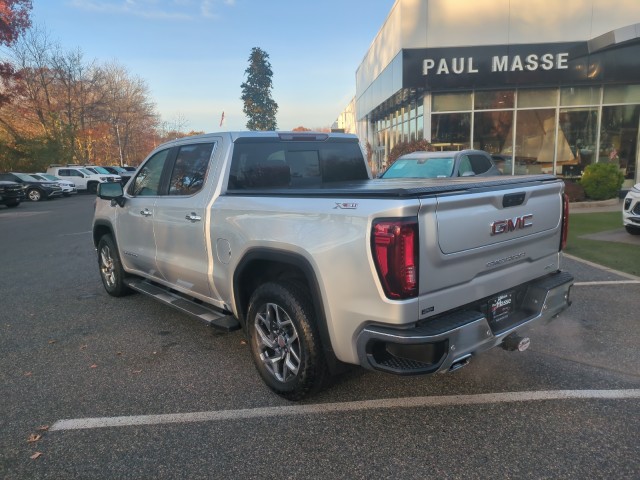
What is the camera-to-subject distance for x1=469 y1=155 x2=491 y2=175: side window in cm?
1020

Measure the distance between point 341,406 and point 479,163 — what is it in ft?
27.4

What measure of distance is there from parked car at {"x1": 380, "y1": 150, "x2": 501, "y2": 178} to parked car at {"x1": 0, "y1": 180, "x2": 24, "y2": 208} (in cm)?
1879

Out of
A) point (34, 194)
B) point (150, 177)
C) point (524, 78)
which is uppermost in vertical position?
point (524, 78)

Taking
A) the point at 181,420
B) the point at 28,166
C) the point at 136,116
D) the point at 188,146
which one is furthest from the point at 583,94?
the point at 136,116

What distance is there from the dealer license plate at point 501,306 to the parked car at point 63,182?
2941 centimetres

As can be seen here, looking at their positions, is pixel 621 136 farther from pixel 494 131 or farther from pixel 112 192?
pixel 112 192

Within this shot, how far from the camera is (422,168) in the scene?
32.8 ft

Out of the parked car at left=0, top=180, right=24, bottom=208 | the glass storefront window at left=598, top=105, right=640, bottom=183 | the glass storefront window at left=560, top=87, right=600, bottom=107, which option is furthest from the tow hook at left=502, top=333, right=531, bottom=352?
the parked car at left=0, top=180, right=24, bottom=208

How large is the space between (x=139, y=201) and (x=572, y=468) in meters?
4.47

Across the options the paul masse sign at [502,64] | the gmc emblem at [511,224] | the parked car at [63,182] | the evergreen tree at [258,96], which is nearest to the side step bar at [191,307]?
the gmc emblem at [511,224]

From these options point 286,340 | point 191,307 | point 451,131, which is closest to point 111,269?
point 191,307

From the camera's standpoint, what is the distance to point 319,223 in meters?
2.93

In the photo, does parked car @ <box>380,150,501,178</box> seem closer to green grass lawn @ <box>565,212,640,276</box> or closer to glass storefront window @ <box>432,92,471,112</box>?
green grass lawn @ <box>565,212,640,276</box>

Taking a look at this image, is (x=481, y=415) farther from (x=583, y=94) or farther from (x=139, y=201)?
(x=583, y=94)
